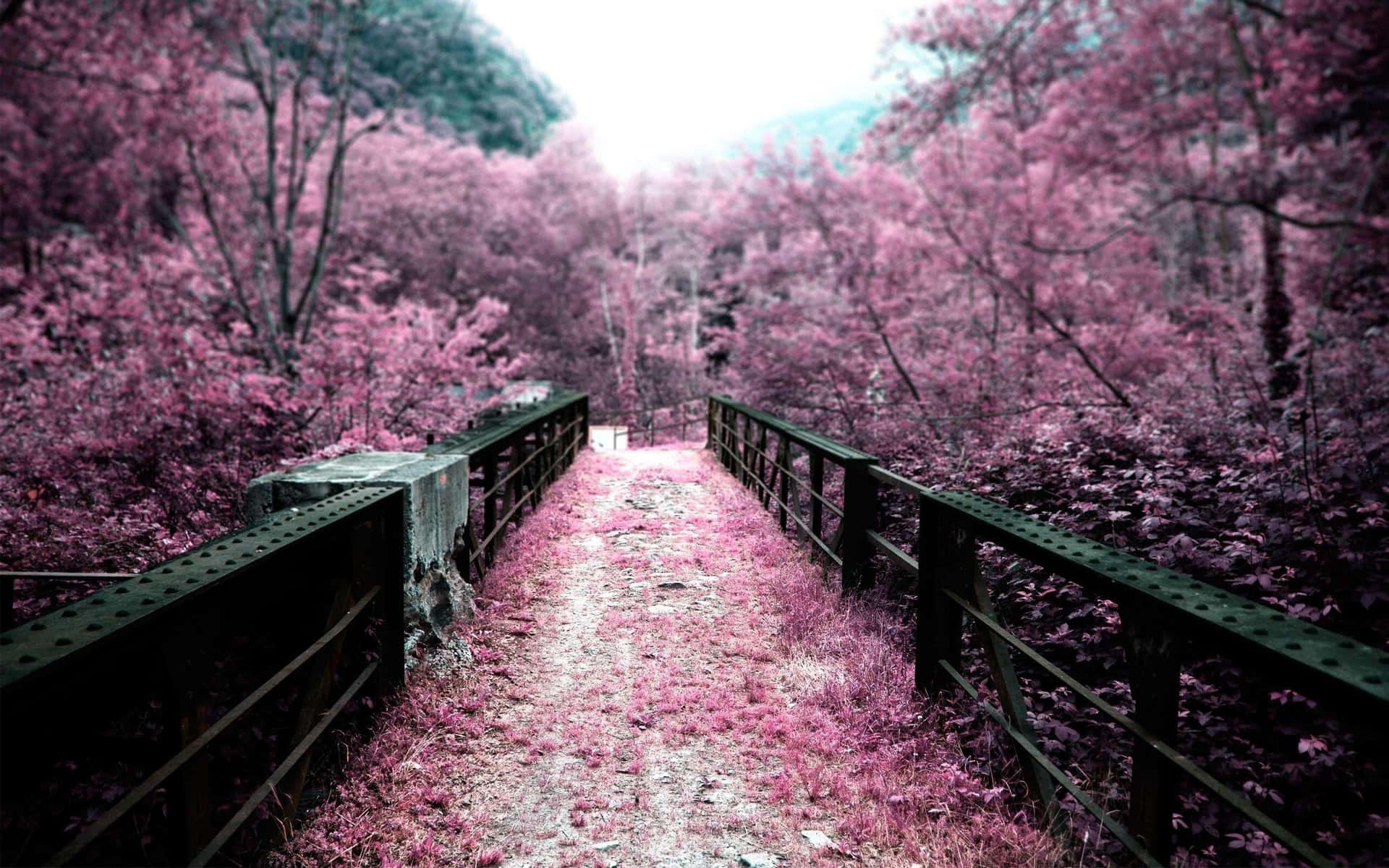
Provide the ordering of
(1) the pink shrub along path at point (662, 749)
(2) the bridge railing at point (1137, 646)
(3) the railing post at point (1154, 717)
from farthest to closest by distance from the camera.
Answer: (1) the pink shrub along path at point (662, 749), (3) the railing post at point (1154, 717), (2) the bridge railing at point (1137, 646)

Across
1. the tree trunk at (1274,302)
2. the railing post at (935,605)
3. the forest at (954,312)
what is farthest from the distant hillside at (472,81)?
the railing post at (935,605)

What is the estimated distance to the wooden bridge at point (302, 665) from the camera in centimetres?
181

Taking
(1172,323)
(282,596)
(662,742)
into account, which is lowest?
(662,742)

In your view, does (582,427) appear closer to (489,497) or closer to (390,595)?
(489,497)

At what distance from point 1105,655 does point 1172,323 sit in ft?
49.9

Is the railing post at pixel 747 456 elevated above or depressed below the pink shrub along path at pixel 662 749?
above

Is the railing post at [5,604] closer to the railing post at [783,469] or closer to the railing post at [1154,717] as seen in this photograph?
the railing post at [1154,717]

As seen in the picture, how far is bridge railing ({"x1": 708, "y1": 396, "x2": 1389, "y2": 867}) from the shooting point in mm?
1770

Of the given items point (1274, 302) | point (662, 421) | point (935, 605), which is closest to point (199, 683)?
point (935, 605)

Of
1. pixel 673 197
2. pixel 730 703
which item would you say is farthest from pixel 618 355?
pixel 730 703

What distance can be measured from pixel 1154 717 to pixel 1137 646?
Result: 0.21 m

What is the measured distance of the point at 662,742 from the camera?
3.69 meters

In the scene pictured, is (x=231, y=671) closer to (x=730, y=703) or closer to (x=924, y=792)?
(x=730, y=703)

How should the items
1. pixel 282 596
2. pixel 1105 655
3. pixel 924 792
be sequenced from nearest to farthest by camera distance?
1. pixel 924 792
2. pixel 282 596
3. pixel 1105 655
